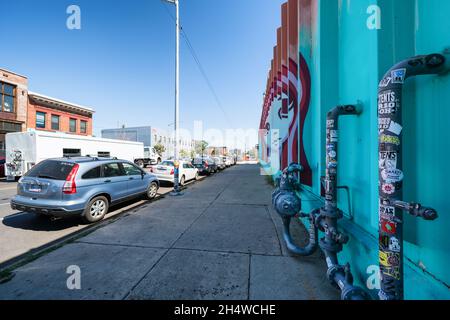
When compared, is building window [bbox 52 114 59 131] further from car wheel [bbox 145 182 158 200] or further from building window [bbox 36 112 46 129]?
car wheel [bbox 145 182 158 200]

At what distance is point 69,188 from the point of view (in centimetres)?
441

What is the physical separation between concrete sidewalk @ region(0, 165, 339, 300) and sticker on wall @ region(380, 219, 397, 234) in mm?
1301

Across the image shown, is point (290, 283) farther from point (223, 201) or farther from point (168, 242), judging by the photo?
point (223, 201)

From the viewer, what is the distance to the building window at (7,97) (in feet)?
59.3

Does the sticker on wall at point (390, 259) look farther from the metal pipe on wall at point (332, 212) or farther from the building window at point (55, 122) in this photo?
the building window at point (55, 122)

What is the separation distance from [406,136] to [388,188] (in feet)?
1.94

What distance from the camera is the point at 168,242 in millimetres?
3816

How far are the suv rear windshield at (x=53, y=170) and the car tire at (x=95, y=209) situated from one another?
93cm

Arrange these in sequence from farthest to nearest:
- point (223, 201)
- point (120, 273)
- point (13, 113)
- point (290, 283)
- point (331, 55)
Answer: point (13, 113), point (223, 201), point (331, 55), point (120, 273), point (290, 283)

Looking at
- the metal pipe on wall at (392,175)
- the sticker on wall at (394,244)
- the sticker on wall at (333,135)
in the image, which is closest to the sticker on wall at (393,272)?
the metal pipe on wall at (392,175)

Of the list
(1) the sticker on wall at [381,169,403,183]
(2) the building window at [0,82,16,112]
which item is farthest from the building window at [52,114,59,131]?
(1) the sticker on wall at [381,169,403,183]
